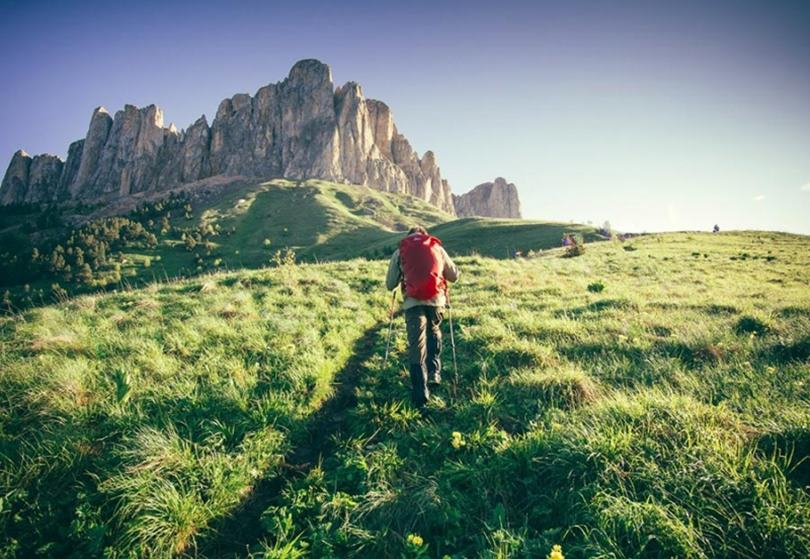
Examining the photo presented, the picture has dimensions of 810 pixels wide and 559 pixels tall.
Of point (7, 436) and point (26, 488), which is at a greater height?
point (7, 436)

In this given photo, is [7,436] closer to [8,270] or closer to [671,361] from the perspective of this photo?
[671,361]

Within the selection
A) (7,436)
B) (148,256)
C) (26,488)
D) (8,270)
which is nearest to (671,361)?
(26,488)

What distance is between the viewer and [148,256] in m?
95.8

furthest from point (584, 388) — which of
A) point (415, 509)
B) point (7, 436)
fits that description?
point (7, 436)

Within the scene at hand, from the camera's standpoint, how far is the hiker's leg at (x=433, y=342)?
6.82 m

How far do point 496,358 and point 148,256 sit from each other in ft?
371

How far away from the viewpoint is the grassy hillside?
3365mm

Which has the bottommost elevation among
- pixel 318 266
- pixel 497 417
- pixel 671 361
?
pixel 497 417

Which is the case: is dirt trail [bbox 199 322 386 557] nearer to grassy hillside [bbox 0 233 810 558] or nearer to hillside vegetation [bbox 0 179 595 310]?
grassy hillside [bbox 0 233 810 558]

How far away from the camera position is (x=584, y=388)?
5.63 m

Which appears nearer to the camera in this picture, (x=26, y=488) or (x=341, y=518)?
(x=341, y=518)

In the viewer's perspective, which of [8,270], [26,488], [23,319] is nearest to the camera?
[26,488]

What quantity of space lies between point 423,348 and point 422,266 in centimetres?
157

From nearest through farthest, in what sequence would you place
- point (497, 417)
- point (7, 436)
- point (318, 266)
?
1. point (7, 436)
2. point (497, 417)
3. point (318, 266)
